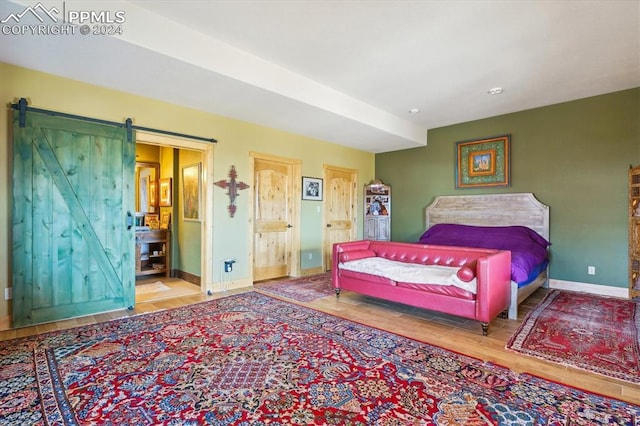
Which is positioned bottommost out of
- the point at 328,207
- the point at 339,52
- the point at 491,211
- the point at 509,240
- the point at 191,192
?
the point at 509,240

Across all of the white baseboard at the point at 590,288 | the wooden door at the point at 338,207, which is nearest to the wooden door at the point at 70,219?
the wooden door at the point at 338,207

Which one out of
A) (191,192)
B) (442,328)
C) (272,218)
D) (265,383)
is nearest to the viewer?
(265,383)

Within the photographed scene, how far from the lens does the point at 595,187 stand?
4484 millimetres

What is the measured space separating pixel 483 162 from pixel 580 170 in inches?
52.4

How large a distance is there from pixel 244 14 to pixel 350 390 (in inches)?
117

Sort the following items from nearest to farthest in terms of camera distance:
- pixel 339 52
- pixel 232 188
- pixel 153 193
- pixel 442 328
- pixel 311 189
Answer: pixel 442 328 → pixel 339 52 → pixel 232 188 → pixel 311 189 → pixel 153 193

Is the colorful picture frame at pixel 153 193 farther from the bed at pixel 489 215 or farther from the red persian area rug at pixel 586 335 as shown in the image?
the red persian area rug at pixel 586 335

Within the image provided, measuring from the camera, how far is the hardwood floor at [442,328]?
213 centimetres

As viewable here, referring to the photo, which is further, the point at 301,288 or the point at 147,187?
the point at 147,187

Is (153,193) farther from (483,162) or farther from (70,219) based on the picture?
(483,162)

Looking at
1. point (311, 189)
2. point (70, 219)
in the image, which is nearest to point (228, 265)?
point (70, 219)

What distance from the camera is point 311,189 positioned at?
5.86m

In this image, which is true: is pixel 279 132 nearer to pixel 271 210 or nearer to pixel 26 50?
pixel 271 210

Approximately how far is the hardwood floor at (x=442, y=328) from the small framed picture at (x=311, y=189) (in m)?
2.06
